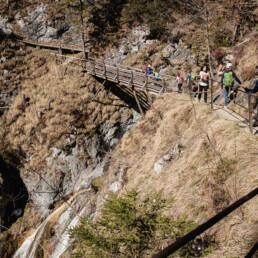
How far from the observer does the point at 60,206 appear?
15688mm

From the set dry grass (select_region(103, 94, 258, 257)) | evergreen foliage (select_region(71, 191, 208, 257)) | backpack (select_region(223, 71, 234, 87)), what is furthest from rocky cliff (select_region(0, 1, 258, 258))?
backpack (select_region(223, 71, 234, 87))

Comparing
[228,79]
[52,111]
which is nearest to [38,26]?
[52,111]

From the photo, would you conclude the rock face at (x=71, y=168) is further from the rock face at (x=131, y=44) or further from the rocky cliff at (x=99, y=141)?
the rock face at (x=131, y=44)

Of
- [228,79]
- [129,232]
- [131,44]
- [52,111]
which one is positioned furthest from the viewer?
[131,44]

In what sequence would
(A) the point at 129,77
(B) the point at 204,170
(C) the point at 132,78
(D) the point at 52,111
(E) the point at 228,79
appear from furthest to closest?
(D) the point at 52,111, (A) the point at 129,77, (C) the point at 132,78, (E) the point at 228,79, (B) the point at 204,170

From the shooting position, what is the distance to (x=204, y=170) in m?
7.05

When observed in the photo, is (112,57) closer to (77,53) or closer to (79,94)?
(77,53)

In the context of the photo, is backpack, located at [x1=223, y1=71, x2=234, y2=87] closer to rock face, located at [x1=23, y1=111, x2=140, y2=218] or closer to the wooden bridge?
the wooden bridge

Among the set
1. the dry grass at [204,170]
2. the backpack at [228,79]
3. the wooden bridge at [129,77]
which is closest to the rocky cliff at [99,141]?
the dry grass at [204,170]

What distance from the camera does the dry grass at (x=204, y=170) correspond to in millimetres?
4793

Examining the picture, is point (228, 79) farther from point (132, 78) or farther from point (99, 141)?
point (99, 141)

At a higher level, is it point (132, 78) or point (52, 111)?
point (132, 78)

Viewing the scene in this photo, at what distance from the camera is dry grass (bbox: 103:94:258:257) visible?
15.7 feet

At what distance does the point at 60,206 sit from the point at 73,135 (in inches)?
226
